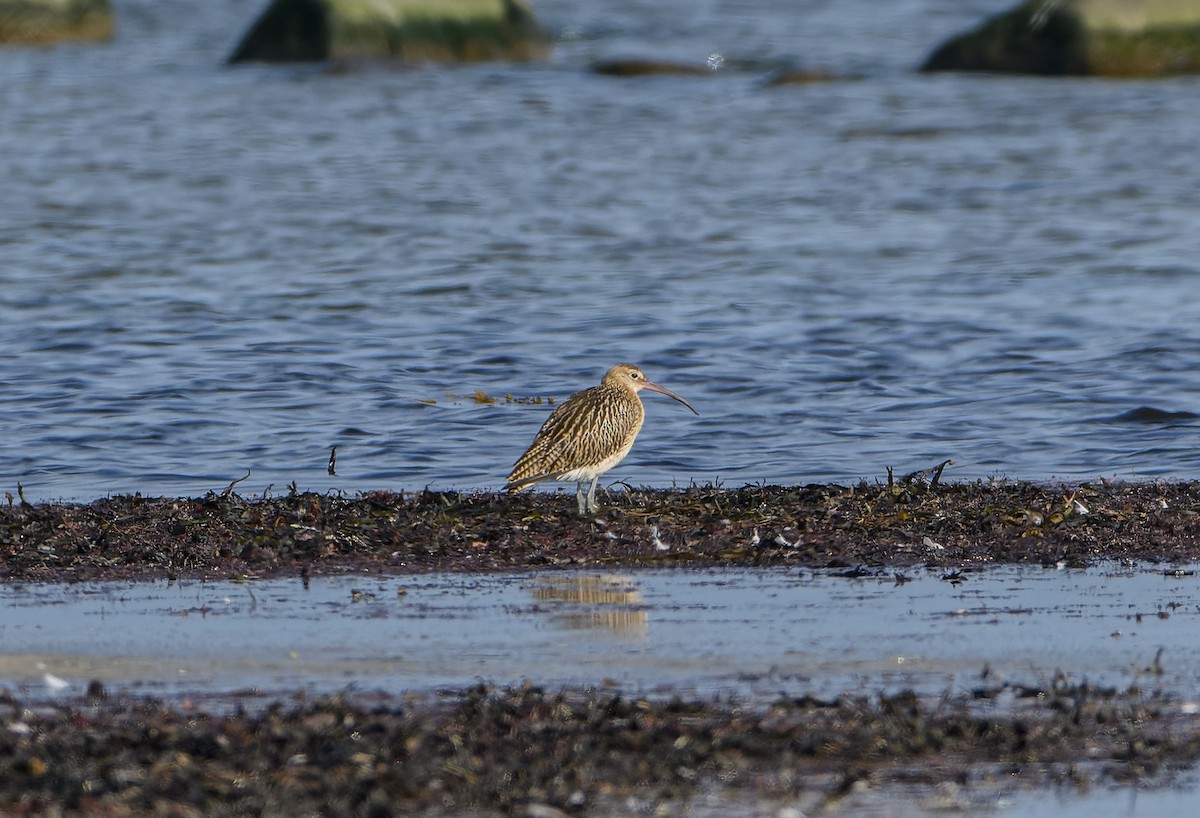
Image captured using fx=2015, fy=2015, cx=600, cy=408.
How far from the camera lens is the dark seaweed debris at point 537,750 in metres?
5.98

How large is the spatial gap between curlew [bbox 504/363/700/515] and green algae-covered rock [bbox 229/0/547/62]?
1058 inches

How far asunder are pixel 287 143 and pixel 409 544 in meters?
22.0

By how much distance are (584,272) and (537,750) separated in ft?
48.6

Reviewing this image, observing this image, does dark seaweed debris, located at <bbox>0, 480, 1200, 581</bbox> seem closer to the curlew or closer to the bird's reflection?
the curlew

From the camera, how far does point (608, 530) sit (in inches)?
401

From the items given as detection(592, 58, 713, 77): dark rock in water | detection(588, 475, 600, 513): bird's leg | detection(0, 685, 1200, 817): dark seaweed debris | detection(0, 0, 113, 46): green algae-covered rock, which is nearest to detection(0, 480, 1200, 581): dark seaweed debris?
detection(588, 475, 600, 513): bird's leg

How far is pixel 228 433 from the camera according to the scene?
46.2ft

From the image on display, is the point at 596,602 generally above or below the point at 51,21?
below

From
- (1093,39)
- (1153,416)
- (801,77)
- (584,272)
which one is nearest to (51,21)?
(801,77)

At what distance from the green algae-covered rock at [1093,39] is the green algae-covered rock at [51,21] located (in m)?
20.1

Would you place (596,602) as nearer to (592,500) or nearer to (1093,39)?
(592,500)

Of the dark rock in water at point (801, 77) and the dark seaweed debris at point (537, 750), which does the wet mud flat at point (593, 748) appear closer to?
the dark seaweed debris at point (537, 750)

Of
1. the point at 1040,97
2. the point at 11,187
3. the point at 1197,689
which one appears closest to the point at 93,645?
the point at 1197,689

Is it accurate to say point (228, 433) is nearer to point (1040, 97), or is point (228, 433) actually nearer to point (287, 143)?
point (287, 143)
